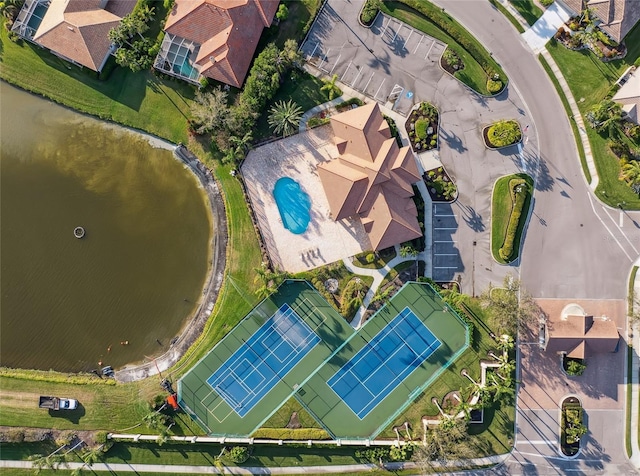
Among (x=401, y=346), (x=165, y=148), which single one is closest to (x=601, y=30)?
(x=401, y=346)

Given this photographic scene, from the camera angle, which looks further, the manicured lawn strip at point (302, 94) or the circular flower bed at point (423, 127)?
the manicured lawn strip at point (302, 94)

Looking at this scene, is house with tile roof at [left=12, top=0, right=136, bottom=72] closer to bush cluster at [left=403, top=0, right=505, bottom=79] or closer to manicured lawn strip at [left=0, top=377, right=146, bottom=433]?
bush cluster at [left=403, top=0, right=505, bottom=79]

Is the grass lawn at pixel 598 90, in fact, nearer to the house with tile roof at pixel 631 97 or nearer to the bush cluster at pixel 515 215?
the house with tile roof at pixel 631 97

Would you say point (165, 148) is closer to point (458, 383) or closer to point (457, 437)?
point (458, 383)

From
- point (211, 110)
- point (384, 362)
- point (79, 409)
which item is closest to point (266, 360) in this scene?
point (384, 362)

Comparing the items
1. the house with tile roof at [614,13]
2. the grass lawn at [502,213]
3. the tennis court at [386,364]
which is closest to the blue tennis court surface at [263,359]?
the tennis court at [386,364]

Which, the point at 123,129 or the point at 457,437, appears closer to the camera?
the point at 457,437

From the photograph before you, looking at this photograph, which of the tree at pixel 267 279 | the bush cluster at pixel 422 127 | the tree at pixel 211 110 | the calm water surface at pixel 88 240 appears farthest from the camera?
the calm water surface at pixel 88 240
